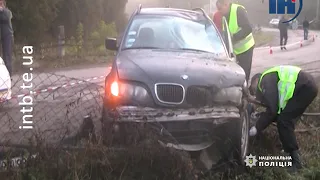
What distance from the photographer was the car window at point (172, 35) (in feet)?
19.8

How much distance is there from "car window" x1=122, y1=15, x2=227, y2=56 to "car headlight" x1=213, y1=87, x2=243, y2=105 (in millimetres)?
1209

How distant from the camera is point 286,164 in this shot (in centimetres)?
A: 518

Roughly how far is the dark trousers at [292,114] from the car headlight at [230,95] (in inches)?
27.1

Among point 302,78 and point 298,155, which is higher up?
point 302,78

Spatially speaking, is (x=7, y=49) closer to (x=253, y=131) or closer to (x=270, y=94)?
(x=253, y=131)

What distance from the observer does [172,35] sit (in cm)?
620

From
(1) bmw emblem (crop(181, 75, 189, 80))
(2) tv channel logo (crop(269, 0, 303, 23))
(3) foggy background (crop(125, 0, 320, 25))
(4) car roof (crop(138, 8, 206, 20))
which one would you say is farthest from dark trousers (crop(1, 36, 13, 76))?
(3) foggy background (crop(125, 0, 320, 25))

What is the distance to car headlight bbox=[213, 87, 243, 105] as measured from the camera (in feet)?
15.5

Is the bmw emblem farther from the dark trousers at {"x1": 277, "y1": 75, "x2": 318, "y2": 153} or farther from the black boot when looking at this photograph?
the black boot

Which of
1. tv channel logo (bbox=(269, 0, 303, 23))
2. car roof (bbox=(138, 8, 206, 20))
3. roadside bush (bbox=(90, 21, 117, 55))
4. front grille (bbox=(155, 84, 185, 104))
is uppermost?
car roof (bbox=(138, 8, 206, 20))

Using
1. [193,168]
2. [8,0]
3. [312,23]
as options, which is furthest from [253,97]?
[312,23]

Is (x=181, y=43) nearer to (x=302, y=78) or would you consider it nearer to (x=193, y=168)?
(x=302, y=78)

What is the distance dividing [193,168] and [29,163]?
1.46 m

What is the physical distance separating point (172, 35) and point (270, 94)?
1.59 meters
